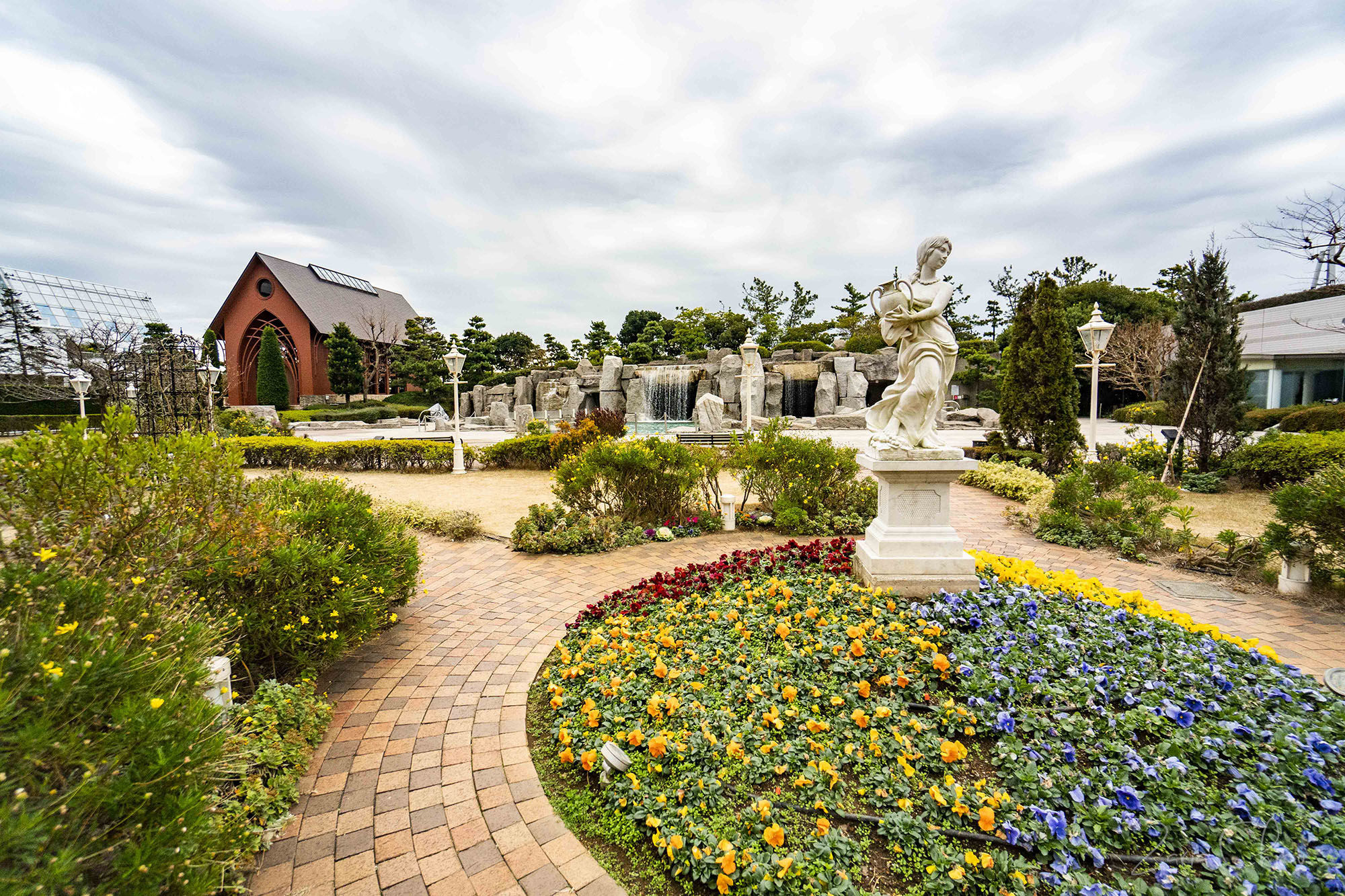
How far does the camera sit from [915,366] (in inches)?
164

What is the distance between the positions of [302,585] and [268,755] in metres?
0.94

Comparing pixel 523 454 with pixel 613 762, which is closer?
pixel 613 762

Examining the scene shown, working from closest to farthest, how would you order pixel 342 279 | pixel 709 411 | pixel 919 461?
pixel 919 461
pixel 709 411
pixel 342 279

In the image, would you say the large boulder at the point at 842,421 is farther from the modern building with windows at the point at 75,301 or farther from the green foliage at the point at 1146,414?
the modern building with windows at the point at 75,301

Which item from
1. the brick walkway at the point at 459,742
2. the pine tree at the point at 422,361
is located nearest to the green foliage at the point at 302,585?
the brick walkway at the point at 459,742

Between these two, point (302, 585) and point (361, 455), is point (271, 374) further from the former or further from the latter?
point (302, 585)

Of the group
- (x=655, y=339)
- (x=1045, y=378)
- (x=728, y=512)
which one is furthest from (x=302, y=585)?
(x=655, y=339)

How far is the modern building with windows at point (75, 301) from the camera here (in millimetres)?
44281

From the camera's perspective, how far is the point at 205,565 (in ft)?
9.51

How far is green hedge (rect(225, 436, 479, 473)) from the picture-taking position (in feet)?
44.0

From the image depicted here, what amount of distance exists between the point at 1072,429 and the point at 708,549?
8.73 m

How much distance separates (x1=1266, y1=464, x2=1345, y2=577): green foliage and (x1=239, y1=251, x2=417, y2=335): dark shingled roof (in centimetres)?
4353

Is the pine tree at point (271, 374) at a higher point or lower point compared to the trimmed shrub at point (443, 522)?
higher

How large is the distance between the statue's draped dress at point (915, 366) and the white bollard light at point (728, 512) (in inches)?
120
